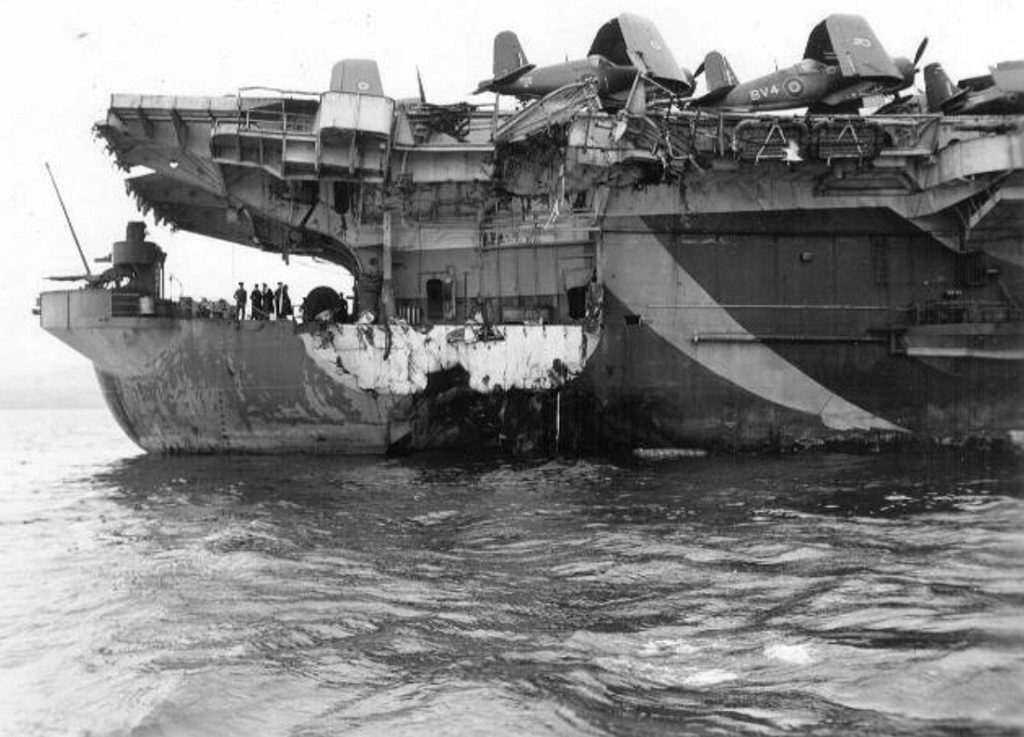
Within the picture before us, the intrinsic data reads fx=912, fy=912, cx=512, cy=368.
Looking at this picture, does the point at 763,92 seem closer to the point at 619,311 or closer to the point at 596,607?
the point at 619,311

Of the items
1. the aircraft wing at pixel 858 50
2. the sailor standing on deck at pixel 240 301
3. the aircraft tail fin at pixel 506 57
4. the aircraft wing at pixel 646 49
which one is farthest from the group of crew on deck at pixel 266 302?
the aircraft wing at pixel 858 50

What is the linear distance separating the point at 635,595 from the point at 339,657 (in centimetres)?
207

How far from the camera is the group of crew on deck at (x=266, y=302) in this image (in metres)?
16.3

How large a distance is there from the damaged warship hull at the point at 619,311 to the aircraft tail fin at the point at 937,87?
53.4 inches

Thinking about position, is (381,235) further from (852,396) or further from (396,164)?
(852,396)

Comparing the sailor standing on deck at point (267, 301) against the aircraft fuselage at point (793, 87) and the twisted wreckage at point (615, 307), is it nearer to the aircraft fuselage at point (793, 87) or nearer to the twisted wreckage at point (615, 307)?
the twisted wreckage at point (615, 307)

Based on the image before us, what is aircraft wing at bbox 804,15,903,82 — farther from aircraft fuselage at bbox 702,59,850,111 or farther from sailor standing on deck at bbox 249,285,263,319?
sailor standing on deck at bbox 249,285,263,319

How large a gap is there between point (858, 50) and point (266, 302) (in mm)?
11103

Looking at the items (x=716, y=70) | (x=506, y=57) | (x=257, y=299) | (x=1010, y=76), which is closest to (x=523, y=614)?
(x=257, y=299)

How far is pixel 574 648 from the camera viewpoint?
4.89 metres

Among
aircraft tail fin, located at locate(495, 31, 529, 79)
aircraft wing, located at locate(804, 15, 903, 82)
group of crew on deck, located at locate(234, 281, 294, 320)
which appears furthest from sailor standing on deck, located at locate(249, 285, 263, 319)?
aircraft wing, located at locate(804, 15, 903, 82)

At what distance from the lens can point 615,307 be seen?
49.3 feet

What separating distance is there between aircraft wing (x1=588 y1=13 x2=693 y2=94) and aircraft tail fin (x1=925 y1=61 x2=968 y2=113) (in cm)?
411

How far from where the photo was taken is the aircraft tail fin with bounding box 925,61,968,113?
50.9 ft
